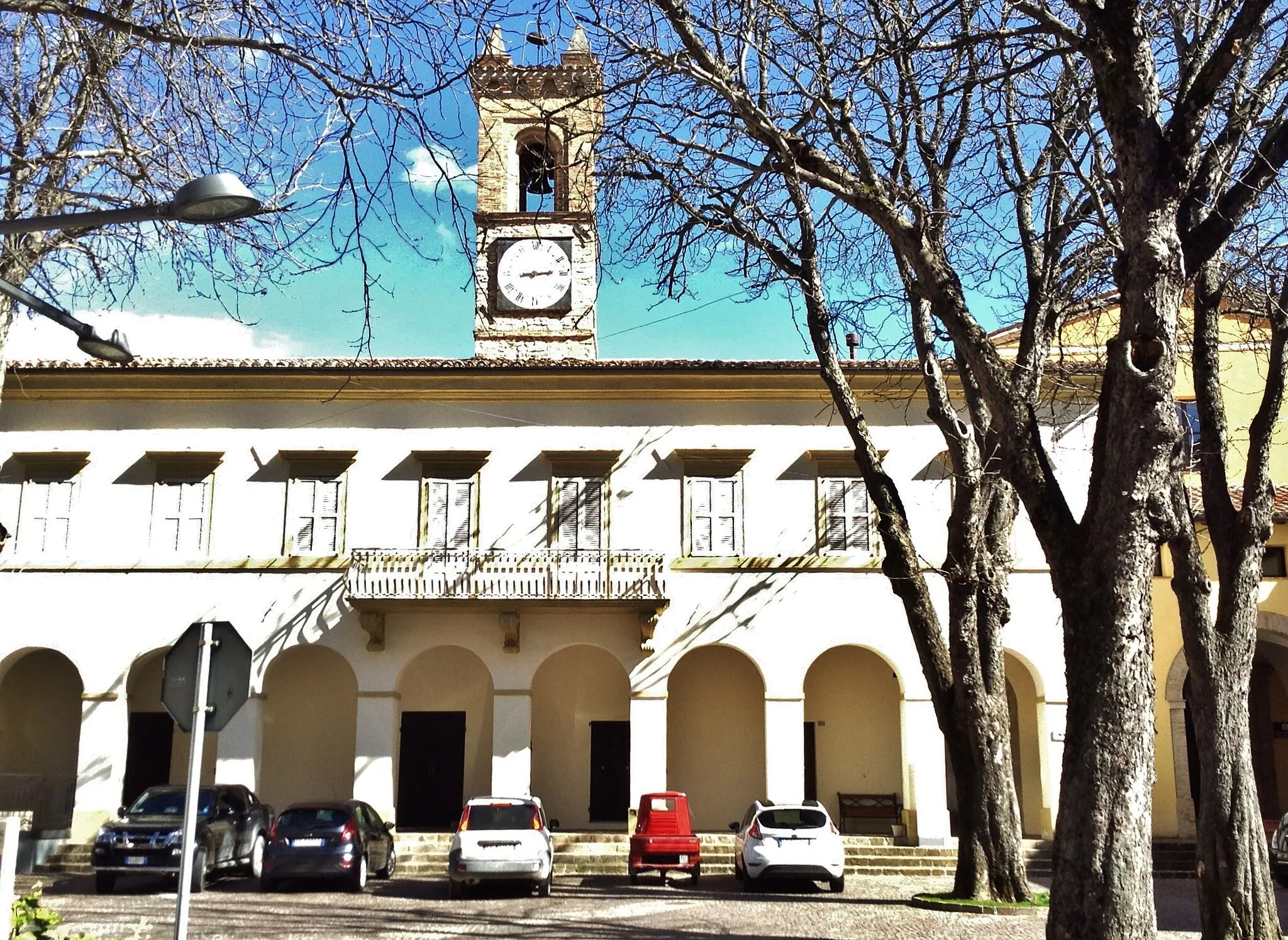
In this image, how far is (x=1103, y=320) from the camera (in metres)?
29.5

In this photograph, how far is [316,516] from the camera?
2539 cm

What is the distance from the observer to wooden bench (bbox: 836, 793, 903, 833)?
25438mm

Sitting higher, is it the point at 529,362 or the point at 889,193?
the point at 529,362

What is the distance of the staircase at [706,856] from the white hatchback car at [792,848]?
135 inches

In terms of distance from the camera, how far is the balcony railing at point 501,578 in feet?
79.4

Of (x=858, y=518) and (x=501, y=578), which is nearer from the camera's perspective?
(x=501, y=578)

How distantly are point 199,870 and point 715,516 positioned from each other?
37.5 feet

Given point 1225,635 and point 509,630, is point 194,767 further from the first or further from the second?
point 509,630

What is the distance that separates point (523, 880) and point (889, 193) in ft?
37.0

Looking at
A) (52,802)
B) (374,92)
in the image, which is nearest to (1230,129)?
(374,92)

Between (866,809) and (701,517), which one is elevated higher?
(701,517)

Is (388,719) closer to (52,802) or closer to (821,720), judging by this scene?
(52,802)

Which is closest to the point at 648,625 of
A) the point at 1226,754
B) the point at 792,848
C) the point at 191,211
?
the point at 792,848

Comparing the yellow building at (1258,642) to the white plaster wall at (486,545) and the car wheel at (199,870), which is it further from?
the car wheel at (199,870)
